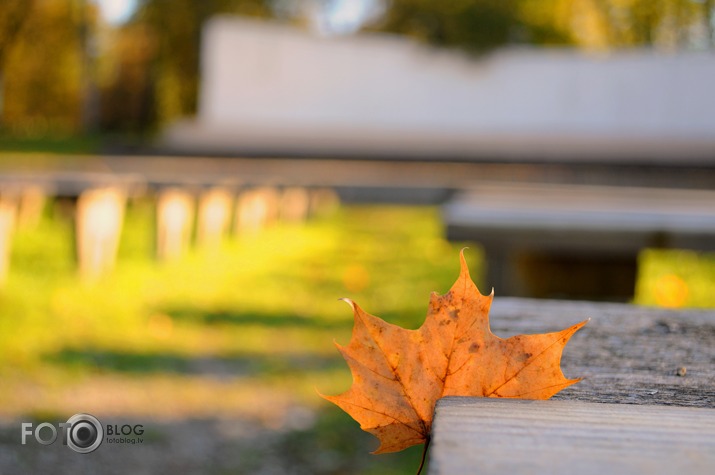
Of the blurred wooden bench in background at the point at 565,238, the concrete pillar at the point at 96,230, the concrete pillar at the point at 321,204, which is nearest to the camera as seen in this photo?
the blurred wooden bench in background at the point at 565,238

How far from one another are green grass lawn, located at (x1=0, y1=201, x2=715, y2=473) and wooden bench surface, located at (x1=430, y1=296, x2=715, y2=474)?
1562 mm

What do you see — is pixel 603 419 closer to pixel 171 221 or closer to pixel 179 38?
pixel 171 221

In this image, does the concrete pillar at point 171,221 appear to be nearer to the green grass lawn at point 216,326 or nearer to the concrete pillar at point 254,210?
the green grass lawn at point 216,326

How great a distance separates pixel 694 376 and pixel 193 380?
2.32 metres

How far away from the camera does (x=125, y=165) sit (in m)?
9.74

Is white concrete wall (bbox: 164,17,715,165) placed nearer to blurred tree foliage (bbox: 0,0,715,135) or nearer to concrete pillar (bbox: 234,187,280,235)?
blurred tree foliage (bbox: 0,0,715,135)

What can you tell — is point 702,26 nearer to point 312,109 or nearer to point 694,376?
point 312,109

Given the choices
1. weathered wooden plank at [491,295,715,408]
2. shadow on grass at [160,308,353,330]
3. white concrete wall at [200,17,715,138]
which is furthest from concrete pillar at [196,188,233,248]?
white concrete wall at [200,17,715,138]

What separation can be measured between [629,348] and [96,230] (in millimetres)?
4092

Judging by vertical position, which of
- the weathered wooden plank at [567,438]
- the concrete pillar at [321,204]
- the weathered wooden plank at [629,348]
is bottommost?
the weathered wooden plank at [567,438]

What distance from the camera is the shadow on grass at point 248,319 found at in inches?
140

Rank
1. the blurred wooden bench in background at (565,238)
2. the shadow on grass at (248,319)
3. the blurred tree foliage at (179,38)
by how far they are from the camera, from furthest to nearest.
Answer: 1. the blurred tree foliage at (179,38)
2. the shadow on grass at (248,319)
3. the blurred wooden bench in background at (565,238)

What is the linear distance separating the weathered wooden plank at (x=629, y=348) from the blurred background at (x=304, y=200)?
1.33m

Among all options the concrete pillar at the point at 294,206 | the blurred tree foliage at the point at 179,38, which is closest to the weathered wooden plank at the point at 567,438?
the concrete pillar at the point at 294,206
